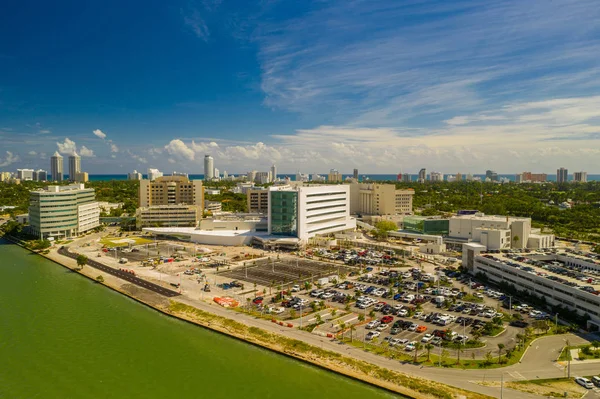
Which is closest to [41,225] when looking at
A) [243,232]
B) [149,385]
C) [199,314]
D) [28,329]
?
[243,232]

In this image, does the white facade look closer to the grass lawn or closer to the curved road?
the curved road

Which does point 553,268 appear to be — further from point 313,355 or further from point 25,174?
point 25,174

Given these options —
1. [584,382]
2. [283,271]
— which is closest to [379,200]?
[283,271]

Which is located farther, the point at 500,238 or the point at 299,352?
the point at 500,238

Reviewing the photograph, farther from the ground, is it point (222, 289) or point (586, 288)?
point (586, 288)

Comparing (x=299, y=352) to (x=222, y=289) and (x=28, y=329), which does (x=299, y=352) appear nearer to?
(x=222, y=289)

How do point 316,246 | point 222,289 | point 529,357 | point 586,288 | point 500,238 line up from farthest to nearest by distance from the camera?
point 316,246
point 500,238
point 222,289
point 586,288
point 529,357

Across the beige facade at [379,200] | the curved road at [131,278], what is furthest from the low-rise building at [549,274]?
the beige facade at [379,200]
